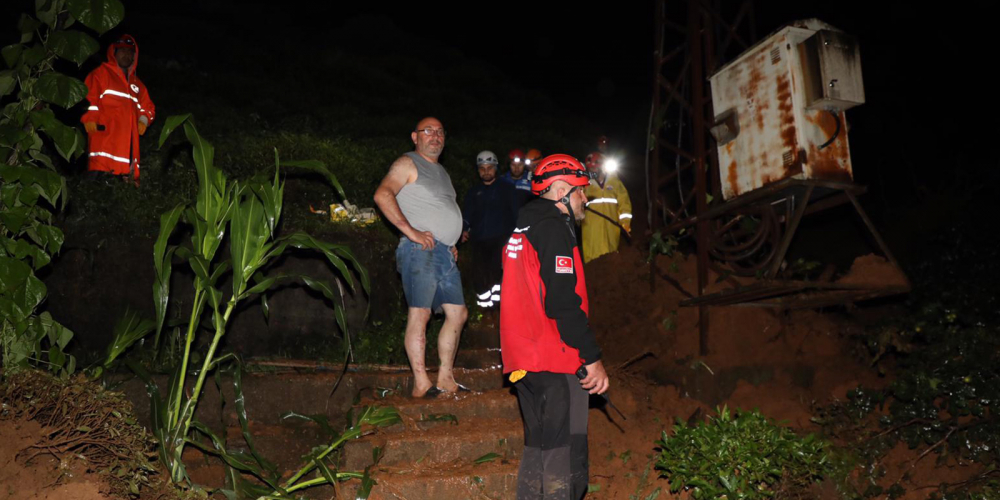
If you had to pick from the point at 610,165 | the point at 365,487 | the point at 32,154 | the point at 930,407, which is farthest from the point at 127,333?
the point at 610,165

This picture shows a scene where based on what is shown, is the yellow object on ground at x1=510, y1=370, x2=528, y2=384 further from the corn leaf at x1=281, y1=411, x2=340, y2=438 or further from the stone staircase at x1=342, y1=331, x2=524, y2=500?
the corn leaf at x1=281, y1=411, x2=340, y2=438

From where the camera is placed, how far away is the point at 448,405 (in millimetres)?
5418

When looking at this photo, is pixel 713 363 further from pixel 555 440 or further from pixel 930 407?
pixel 555 440

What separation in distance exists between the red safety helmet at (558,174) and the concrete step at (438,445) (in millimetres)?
1881

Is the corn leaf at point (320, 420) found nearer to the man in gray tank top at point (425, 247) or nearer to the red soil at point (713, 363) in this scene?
the man in gray tank top at point (425, 247)

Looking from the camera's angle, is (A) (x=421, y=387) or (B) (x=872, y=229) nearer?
(A) (x=421, y=387)

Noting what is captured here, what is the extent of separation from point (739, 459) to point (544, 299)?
1.84 meters

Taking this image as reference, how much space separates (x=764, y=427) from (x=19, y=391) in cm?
411

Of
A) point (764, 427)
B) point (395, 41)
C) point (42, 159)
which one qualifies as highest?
point (395, 41)

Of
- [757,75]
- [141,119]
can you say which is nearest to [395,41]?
[141,119]

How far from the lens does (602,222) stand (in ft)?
29.4

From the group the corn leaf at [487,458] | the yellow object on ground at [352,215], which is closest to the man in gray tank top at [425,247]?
the corn leaf at [487,458]

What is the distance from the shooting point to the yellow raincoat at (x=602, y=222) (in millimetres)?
8891

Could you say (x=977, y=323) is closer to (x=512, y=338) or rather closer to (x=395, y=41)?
(x=512, y=338)
